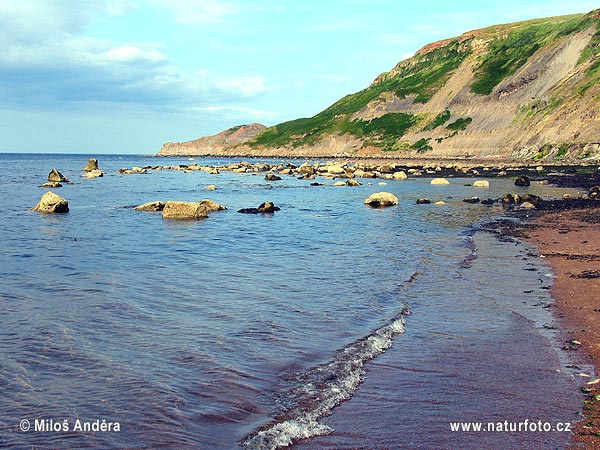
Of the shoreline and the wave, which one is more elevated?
the shoreline

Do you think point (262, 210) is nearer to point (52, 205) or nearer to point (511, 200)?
point (52, 205)

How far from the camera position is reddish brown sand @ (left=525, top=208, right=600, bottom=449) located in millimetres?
7742

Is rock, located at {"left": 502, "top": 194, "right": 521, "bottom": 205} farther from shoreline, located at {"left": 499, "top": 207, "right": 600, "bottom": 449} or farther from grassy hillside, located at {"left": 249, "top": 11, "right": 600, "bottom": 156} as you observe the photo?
grassy hillside, located at {"left": 249, "top": 11, "right": 600, "bottom": 156}

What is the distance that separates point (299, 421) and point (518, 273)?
38.7 feet

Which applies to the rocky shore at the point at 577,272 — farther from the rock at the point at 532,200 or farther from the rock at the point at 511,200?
the rock at the point at 511,200

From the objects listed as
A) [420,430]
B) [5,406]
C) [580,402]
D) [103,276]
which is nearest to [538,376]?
[580,402]

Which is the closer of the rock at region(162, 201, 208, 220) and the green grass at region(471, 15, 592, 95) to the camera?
the rock at region(162, 201, 208, 220)

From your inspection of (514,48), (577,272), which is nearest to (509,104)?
(514,48)

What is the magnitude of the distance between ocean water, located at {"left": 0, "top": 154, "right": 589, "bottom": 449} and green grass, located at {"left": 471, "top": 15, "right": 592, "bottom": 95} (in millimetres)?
144388

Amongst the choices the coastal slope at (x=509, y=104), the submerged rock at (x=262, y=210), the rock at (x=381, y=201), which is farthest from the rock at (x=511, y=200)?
the coastal slope at (x=509, y=104)

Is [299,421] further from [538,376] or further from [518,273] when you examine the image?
[518,273]

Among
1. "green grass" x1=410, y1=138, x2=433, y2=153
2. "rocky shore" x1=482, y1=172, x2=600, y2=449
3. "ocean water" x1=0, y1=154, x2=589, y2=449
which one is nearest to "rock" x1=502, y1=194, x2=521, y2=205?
"rocky shore" x1=482, y1=172, x2=600, y2=449

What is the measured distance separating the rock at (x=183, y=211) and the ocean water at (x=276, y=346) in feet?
28.6

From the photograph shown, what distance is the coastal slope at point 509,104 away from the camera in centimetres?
9956
